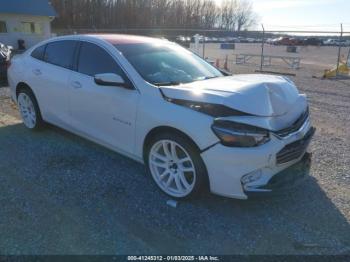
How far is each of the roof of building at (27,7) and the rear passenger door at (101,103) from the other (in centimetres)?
2734

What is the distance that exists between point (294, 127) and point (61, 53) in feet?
11.3

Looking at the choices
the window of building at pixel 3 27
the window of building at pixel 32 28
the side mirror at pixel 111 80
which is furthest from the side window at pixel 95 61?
the window of building at pixel 32 28

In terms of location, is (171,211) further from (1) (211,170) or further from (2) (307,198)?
(2) (307,198)

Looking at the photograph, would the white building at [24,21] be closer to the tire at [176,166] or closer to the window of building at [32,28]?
the window of building at [32,28]

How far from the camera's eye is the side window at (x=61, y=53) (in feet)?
15.4

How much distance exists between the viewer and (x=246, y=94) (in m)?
3.23

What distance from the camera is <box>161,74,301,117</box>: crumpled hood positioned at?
314 centimetres

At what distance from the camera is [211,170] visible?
3.13 metres

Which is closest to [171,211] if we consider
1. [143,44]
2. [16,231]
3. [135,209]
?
[135,209]

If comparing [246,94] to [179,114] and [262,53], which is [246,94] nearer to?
[179,114]

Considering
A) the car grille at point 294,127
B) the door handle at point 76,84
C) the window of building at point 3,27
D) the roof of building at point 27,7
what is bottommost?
the car grille at point 294,127

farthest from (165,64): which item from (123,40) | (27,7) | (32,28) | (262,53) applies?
(32,28)

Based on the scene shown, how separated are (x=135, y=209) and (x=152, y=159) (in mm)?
578

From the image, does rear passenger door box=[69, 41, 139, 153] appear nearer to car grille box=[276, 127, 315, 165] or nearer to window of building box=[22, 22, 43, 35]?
car grille box=[276, 127, 315, 165]
